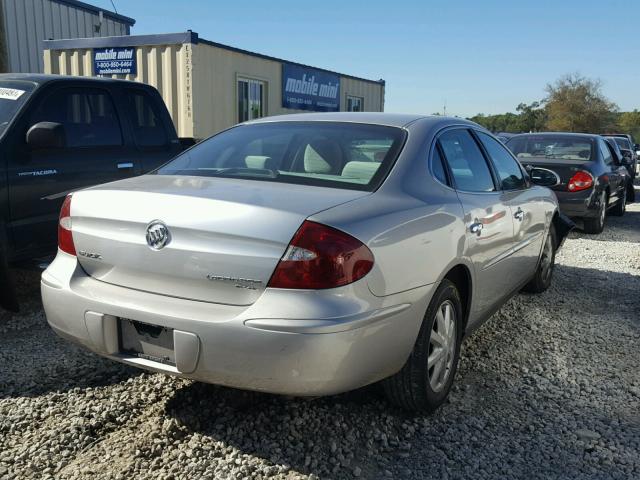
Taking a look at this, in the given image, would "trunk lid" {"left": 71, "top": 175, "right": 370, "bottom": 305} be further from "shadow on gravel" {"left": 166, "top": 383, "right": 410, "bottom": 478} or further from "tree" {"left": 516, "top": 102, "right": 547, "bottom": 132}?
"tree" {"left": 516, "top": 102, "right": 547, "bottom": 132}

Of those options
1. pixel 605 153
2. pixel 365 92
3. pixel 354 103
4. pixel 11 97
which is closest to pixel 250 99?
pixel 354 103

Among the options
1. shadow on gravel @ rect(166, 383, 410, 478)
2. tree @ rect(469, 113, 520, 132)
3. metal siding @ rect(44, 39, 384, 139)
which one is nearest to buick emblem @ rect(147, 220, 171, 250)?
shadow on gravel @ rect(166, 383, 410, 478)

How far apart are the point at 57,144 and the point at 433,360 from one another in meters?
3.16

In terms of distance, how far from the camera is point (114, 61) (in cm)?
1176

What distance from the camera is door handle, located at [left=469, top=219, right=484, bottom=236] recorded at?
3318mm

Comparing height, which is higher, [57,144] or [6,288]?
[57,144]

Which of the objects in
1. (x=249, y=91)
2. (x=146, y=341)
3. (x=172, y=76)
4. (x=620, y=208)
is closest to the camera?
(x=146, y=341)

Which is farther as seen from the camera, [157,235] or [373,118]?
[373,118]

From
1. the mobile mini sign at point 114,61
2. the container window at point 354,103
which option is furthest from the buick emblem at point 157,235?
the container window at point 354,103

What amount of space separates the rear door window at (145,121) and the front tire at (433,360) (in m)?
3.56

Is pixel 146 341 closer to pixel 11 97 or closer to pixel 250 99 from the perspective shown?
pixel 11 97

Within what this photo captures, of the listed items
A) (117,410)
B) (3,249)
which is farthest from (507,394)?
(3,249)

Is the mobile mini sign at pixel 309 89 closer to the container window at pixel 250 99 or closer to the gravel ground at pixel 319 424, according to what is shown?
the container window at pixel 250 99

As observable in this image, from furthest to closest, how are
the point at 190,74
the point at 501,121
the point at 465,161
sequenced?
Result: the point at 501,121
the point at 190,74
the point at 465,161
